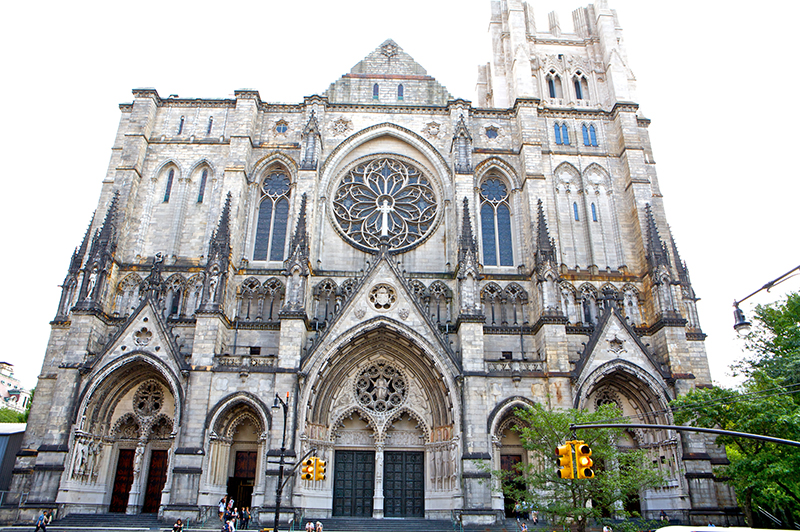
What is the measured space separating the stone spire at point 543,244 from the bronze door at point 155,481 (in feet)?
62.3

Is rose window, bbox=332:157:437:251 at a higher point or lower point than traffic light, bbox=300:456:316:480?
higher

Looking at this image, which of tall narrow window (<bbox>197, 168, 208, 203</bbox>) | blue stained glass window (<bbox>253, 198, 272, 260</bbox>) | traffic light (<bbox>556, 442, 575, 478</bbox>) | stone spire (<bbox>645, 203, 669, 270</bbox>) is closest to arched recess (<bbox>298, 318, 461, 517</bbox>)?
blue stained glass window (<bbox>253, 198, 272, 260</bbox>)

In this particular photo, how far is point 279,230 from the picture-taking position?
29547 mm

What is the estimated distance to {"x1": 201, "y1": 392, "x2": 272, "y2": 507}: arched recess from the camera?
22.2m

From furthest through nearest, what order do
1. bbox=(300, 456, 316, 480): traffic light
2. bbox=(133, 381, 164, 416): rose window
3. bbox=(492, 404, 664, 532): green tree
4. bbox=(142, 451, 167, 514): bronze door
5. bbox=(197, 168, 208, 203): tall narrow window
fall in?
bbox=(197, 168, 208, 203): tall narrow window, bbox=(133, 381, 164, 416): rose window, bbox=(142, 451, 167, 514): bronze door, bbox=(492, 404, 664, 532): green tree, bbox=(300, 456, 316, 480): traffic light

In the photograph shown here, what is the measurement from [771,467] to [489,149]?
786 inches

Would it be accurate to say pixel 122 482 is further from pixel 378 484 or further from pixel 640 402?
pixel 640 402

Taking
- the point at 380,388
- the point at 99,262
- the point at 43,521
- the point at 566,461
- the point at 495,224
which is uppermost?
the point at 495,224

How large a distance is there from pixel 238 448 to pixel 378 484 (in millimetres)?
6294

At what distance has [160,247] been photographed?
92.9 ft

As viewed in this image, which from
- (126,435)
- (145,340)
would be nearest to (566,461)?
(145,340)

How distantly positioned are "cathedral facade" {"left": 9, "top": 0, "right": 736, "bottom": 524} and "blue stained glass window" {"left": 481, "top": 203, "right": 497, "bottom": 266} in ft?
0.42

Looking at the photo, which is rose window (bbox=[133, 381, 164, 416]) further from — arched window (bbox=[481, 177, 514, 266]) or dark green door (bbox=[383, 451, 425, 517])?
arched window (bbox=[481, 177, 514, 266])

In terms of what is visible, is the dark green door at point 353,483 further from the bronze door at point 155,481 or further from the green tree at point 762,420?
the green tree at point 762,420
